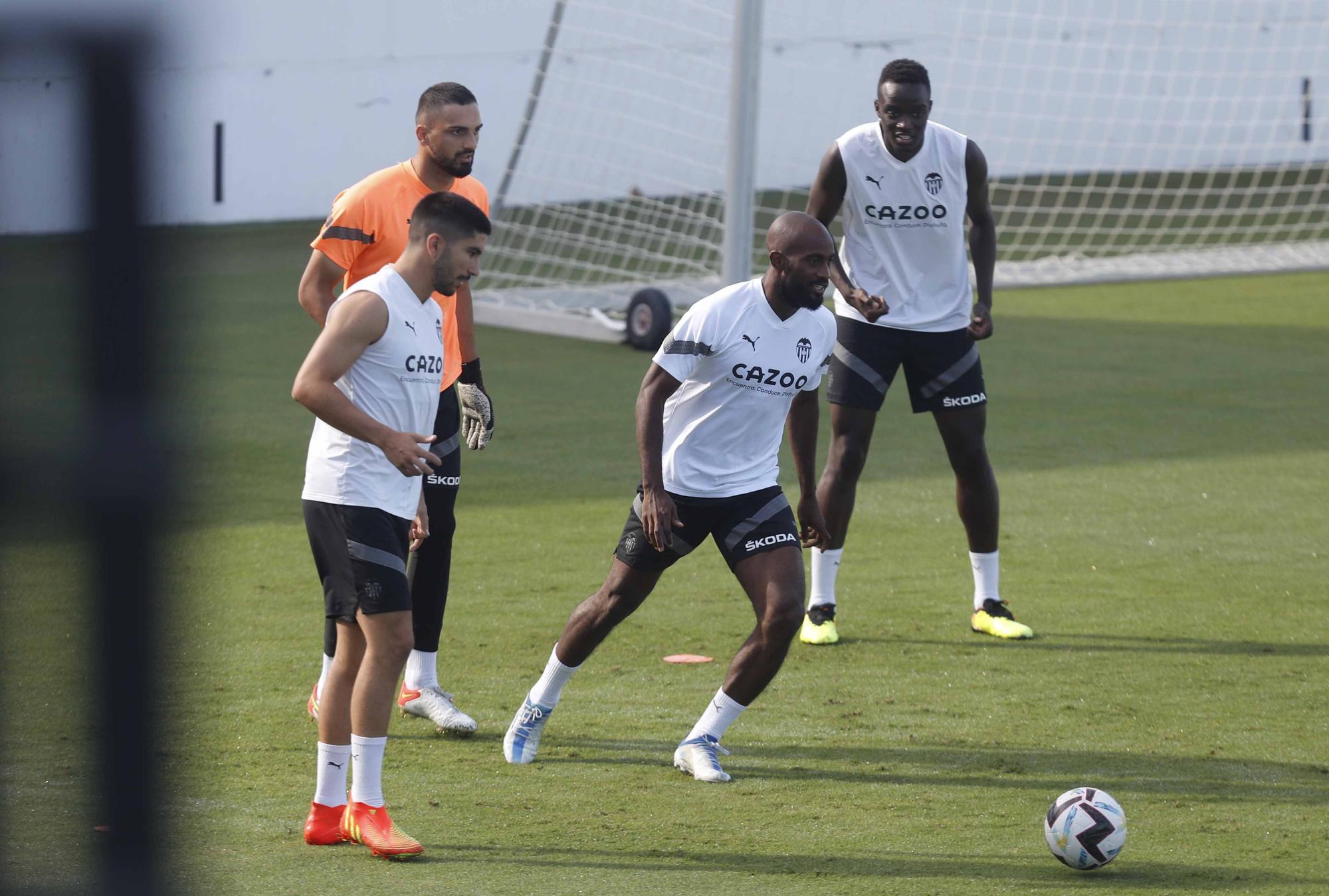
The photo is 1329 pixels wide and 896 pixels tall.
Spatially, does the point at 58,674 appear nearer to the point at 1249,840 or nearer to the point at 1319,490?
the point at 1249,840

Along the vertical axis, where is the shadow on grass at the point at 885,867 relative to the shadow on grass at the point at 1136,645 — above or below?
above

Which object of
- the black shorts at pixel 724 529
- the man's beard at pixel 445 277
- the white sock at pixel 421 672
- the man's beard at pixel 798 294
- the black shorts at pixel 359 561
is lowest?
the white sock at pixel 421 672

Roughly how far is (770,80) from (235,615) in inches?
747

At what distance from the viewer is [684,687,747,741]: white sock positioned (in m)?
4.57

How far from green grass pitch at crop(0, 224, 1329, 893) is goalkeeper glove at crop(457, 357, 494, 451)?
2.86ft

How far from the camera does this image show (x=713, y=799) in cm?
441

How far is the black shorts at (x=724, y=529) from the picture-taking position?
457cm

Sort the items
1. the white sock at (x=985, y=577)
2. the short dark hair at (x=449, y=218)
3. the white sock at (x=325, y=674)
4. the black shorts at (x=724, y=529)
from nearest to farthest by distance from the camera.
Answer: the short dark hair at (x=449, y=218) < the white sock at (x=325, y=674) < the black shorts at (x=724, y=529) < the white sock at (x=985, y=577)

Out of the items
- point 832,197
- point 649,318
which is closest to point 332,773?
point 832,197

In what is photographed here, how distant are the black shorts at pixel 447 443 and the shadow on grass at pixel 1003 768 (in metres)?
0.84

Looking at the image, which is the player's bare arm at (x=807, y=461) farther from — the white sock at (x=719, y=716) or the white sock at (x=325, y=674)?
the white sock at (x=325, y=674)

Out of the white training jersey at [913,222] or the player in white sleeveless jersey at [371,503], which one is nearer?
the player in white sleeveless jersey at [371,503]

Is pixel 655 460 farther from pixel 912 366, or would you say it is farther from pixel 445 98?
pixel 912 366

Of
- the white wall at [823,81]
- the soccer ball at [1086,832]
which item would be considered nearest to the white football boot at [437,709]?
the soccer ball at [1086,832]
